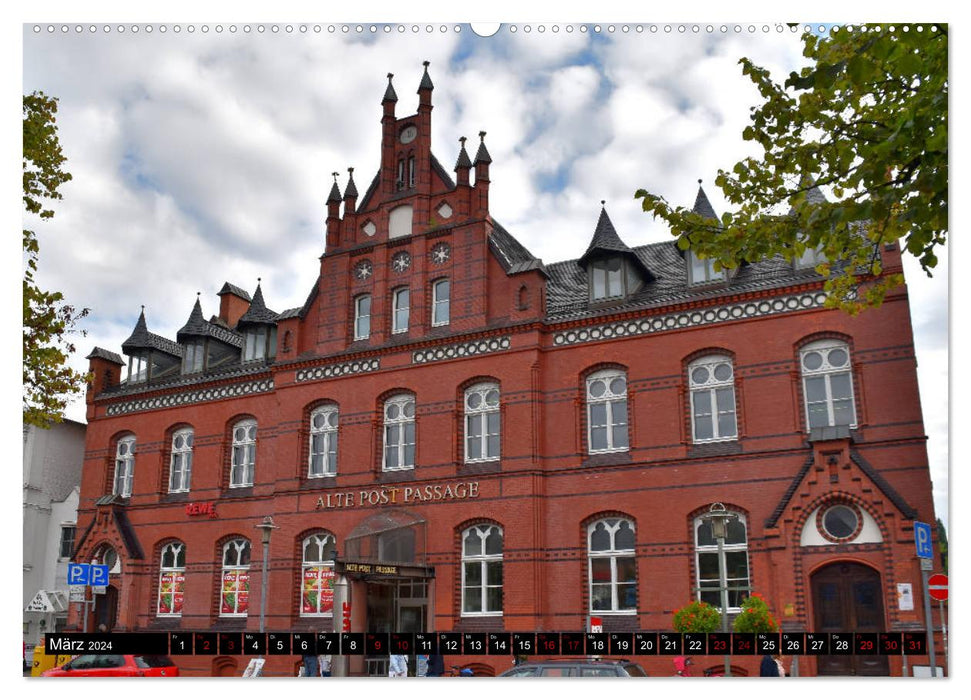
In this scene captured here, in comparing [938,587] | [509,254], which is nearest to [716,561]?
[938,587]

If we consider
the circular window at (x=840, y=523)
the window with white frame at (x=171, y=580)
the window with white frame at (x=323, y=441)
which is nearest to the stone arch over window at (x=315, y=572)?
the window with white frame at (x=323, y=441)

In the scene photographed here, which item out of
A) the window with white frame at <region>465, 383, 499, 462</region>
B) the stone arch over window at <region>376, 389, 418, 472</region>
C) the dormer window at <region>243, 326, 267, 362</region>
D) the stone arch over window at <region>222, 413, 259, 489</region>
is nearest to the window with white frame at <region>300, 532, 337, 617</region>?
the stone arch over window at <region>376, 389, 418, 472</region>

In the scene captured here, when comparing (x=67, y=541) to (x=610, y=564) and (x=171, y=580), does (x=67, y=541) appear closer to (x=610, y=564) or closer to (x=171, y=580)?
(x=171, y=580)

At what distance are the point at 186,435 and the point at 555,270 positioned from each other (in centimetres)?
1272

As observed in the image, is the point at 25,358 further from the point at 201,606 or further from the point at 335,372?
the point at 201,606

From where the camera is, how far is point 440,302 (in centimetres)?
2495

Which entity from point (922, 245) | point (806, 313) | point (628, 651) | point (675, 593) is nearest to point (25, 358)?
point (628, 651)

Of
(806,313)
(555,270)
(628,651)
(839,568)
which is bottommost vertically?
(628,651)

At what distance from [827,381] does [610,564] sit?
20.8 ft

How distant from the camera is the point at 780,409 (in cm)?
2006

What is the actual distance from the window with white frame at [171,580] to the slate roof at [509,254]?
1307cm

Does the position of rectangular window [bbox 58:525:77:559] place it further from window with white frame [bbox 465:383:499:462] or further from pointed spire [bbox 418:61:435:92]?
pointed spire [bbox 418:61:435:92]

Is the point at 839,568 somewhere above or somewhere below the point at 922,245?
below

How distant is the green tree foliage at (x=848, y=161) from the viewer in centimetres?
892
